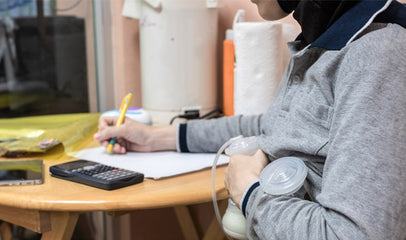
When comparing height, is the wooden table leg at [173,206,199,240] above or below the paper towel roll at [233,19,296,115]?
below

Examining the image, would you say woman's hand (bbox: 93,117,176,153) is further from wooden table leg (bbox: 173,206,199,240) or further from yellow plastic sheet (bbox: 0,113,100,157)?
wooden table leg (bbox: 173,206,199,240)

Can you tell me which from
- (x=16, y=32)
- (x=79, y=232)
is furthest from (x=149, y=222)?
(x=16, y=32)

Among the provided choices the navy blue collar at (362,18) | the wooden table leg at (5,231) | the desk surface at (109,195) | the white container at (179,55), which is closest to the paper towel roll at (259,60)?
the white container at (179,55)

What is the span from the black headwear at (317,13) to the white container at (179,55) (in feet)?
Result: 2.09

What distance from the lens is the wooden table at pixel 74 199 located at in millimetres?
742

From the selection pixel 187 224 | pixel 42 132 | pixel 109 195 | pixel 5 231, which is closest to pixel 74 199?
pixel 109 195

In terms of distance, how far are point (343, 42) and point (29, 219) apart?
0.56m

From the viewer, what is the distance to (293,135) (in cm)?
67

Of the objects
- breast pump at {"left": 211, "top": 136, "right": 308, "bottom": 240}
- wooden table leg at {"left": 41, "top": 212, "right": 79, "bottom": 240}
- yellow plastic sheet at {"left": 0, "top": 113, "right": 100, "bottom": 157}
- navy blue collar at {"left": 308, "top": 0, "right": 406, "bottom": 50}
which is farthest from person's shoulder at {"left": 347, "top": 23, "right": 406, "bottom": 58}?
yellow plastic sheet at {"left": 0, "top": 113, "right": 100, "bottom": 157}

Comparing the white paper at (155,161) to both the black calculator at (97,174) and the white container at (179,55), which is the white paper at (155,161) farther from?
the white container at (179,55)

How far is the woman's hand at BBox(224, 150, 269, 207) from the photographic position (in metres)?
0.70

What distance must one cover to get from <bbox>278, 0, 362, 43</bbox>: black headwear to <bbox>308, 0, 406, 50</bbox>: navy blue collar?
1cm

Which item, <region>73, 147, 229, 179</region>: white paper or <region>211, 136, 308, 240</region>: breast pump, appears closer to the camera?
<region>211, 136, 308, 240</region>: breast pump

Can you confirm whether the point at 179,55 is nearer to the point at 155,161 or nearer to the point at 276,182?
the point at 155,161
